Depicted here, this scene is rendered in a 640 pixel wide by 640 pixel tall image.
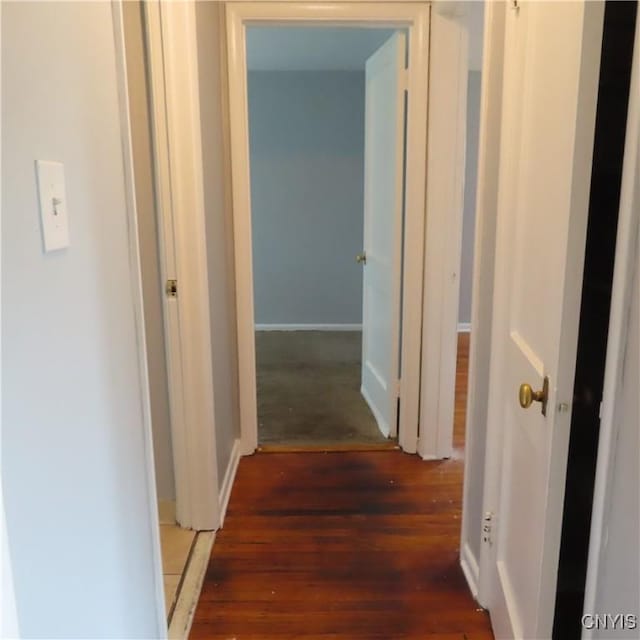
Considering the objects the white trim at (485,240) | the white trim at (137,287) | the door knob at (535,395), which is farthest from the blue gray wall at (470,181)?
the white trim at (137,287)

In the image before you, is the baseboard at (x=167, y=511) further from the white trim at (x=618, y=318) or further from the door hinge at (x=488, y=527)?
the white trim at (x=618, y=318)

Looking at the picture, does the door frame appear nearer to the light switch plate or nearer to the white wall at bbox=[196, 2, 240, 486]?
the white wall at bbox=[196, 2, 240, 486]

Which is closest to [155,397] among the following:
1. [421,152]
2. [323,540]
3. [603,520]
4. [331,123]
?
[323,540]

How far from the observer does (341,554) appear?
220cm

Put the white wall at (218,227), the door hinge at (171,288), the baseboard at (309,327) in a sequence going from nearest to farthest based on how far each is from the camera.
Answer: the door hinge at (171,288) → the white wall at (218,227) → the baseboard at (309,327)

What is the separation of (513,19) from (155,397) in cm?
169

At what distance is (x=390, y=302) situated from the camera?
3031 millimetres

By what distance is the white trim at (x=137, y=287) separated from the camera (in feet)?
3.89

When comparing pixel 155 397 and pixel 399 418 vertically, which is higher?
pixel 155 397

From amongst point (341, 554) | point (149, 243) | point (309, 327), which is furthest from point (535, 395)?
point (309, 327)

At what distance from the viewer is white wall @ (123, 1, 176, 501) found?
2037 millimetres

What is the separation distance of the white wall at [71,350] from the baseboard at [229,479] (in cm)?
114

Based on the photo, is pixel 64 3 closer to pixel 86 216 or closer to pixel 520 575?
pixel 86 216

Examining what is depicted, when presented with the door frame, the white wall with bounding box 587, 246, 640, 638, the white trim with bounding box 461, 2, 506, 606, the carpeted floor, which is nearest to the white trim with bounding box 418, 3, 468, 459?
the door frame
